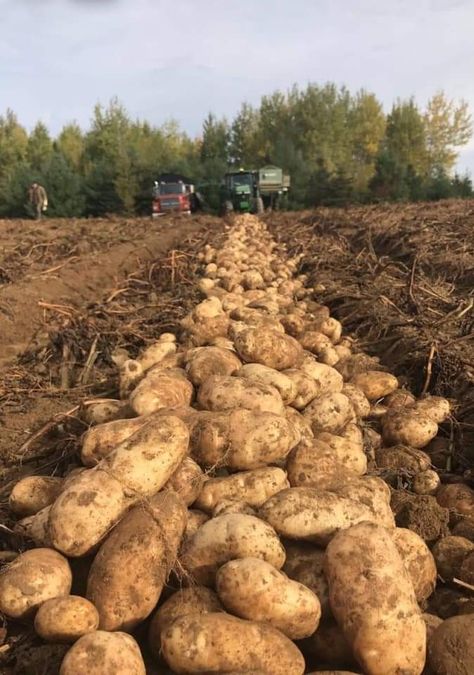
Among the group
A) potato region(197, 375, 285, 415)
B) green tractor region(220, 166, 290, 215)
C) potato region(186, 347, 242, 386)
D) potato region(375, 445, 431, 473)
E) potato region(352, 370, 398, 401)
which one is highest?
green tractor region(220, 166, 290, 215)

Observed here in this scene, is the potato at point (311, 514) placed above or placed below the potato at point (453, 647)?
above

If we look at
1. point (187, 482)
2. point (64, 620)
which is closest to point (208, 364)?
point (187, 482)

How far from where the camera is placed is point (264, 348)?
12.6 feet

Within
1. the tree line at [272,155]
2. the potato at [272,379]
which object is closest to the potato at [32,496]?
the potato at [272,379]

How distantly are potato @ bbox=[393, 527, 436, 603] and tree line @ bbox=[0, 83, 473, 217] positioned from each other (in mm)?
32539

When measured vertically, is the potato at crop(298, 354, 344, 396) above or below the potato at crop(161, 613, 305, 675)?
above

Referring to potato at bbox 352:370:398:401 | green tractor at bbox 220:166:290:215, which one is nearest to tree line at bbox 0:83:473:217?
green tractor at bbox 220:166:290:215

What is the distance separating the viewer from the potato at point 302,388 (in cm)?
354

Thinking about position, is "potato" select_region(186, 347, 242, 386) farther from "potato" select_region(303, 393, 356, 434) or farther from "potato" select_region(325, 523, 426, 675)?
"potato" select_region(325, 523, 426, 675)

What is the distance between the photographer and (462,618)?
6.78 ft

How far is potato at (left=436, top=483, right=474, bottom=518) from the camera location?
2895 millimetres

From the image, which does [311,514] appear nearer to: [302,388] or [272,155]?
[302,388]

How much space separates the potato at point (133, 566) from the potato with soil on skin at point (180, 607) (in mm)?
54

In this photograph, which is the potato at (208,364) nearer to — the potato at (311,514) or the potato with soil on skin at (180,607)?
the potato at (311,514)
